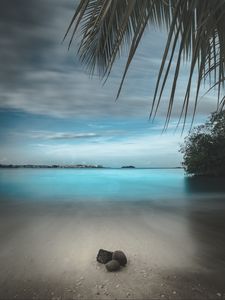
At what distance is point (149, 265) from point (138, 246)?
0.95 m

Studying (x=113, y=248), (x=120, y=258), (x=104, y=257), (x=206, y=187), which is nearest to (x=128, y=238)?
(x=113, y=248)

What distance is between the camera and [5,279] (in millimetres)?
3154

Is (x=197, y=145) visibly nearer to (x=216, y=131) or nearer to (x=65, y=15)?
(x=216, y=131)

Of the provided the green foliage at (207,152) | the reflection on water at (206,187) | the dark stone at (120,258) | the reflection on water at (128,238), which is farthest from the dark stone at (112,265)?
the green foliage at (207,152)

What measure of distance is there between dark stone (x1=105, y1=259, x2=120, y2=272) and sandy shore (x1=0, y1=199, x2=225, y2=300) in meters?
0.06

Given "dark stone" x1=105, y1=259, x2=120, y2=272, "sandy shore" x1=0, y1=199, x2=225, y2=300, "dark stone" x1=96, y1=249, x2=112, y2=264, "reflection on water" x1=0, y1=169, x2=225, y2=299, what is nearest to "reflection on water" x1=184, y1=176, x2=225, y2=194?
"reflection on water" x1=0, y1=169, x2=225, y2=299

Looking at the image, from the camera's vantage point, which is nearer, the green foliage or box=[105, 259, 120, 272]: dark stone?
box=[105, 259, 120, 272]: dark stone

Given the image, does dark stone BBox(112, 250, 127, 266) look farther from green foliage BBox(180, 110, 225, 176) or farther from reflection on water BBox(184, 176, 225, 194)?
green foliage BBox(180, 110, 225, 176)

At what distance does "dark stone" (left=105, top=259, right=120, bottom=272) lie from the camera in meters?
3.28

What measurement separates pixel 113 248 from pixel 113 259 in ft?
3.40

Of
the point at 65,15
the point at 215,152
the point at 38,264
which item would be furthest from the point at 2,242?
the point at 215,152

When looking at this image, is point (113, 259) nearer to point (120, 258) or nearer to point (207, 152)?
point (120, 258)

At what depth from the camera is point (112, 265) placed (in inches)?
130

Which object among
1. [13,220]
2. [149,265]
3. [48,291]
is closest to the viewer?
[48,291]
